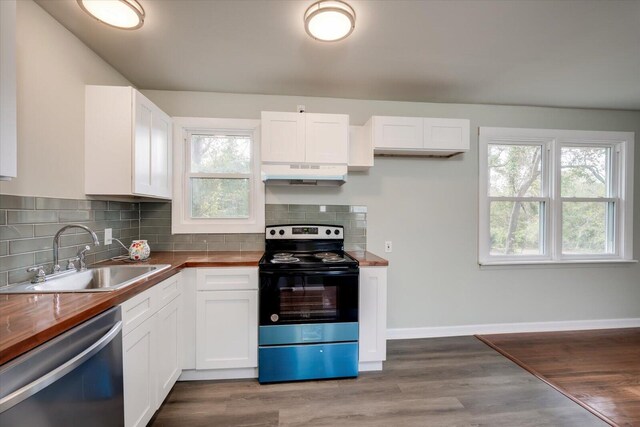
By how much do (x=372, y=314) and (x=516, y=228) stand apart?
202cm

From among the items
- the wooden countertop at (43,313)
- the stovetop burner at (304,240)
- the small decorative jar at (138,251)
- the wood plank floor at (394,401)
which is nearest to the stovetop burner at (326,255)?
the stovetop burner at (304,240)

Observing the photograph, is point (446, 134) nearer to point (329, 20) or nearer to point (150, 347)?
point (329, 20)

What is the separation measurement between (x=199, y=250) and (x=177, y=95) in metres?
1.49

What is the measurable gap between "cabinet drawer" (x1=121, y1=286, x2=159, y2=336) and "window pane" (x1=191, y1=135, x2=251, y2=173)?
4.37ft

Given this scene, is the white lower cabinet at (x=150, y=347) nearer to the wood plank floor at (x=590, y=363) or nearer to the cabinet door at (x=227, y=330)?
the cabinet door at (x=227, y=330)

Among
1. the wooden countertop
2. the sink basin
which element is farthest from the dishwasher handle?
the sink basin

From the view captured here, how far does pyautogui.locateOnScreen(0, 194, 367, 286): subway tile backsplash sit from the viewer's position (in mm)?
1372

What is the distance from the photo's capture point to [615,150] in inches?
121

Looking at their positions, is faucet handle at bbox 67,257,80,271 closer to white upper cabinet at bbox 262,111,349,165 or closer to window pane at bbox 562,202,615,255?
white upper cabinet at bbox 262,111,349,165

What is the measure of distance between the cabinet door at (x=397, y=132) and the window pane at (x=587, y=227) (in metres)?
2.04

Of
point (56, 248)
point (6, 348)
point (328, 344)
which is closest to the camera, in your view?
point (6, 348)

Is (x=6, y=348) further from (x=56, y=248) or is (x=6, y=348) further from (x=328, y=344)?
(x=328, y=344)

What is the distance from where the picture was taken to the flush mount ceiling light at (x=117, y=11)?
1406 millimetres

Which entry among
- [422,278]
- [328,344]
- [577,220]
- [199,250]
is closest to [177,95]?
[199,250]
